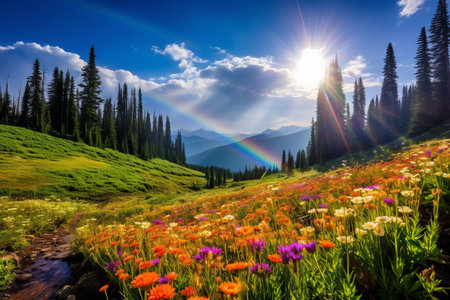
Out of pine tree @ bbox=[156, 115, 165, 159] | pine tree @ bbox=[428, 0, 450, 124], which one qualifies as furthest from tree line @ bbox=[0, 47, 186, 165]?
pine tree @ bbox=[428, 0, 450, 124]

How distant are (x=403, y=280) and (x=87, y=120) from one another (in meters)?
66.0

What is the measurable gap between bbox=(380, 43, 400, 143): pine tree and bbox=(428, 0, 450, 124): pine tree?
745cm

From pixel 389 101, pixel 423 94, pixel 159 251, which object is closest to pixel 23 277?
pixel 159 251

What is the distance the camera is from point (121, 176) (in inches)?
1543

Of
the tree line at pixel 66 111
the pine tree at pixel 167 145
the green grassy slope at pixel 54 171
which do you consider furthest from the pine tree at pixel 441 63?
the pine tree at pixel 167 145

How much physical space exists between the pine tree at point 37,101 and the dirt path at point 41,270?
55176 mm

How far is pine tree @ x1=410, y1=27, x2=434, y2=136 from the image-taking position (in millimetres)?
31359

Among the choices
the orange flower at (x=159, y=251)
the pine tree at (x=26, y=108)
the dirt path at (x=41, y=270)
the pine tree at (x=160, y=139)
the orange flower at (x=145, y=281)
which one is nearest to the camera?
the orange flower at (x=145, y=281)

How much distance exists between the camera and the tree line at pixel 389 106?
31234mm

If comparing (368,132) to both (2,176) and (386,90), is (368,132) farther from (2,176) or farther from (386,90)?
(2,176)

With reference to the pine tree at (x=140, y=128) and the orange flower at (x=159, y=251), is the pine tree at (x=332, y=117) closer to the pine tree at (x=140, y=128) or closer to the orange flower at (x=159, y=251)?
the orange flower at (x=159, y=251)

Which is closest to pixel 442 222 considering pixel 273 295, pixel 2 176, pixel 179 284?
pixel 273 295

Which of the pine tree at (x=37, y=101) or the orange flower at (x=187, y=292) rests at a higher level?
the pine tree at (x=37, y=101)

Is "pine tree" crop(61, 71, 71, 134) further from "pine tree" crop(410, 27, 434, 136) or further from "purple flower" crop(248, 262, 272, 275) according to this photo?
"pine tree" crop(410, 27, 434, 136)
